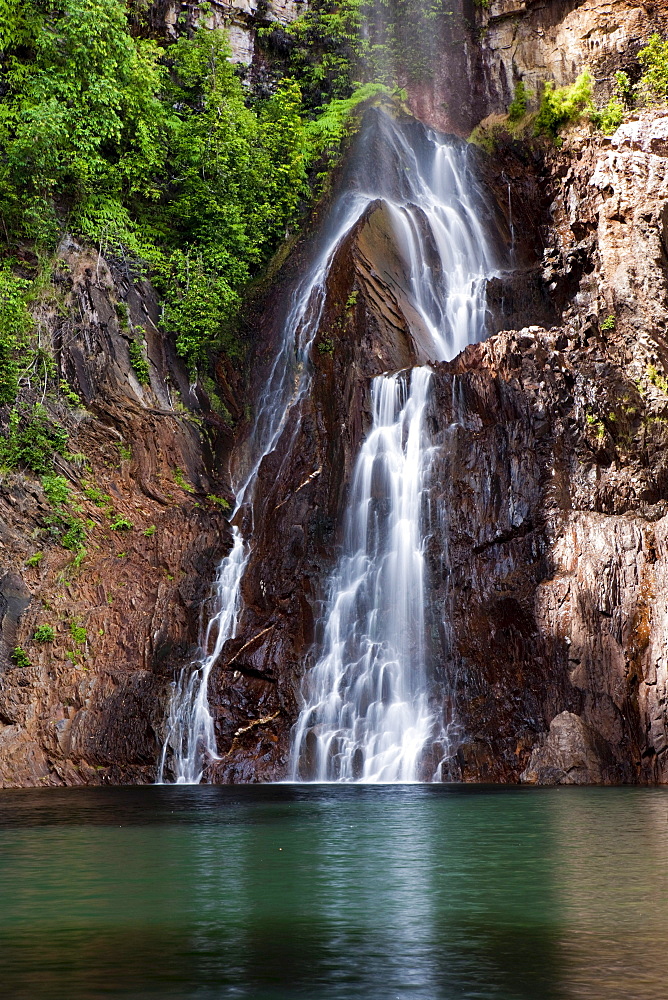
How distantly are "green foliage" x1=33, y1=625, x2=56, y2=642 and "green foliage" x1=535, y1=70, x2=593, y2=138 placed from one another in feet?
74.4

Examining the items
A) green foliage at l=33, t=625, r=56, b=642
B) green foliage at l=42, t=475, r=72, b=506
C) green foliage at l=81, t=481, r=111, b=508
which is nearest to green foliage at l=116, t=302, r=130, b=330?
green foliage at l=81, t=481, r=111, b=508

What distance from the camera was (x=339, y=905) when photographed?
634cm

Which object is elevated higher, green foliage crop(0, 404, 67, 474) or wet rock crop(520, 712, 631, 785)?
green foliage crop(0, 404, 67, 474)

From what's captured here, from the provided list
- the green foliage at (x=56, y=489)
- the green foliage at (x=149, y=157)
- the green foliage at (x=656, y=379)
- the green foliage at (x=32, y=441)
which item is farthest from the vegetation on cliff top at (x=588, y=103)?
the green foliage at (x=56, y=489)

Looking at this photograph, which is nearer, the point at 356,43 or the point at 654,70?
the point at 654,70

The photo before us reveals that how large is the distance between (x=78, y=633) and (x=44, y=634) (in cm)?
75

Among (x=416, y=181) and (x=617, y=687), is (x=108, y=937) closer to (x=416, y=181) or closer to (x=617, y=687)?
(x=617, y=687)

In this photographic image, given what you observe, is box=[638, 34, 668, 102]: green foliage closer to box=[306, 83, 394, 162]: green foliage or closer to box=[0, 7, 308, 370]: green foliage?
box=[306, 83, 394, 162]: green foliage

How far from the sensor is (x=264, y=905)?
6.41 m

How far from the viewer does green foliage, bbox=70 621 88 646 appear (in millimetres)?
20656

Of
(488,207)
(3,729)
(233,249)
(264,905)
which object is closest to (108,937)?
(264,905)

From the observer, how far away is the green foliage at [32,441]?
22.8 meters

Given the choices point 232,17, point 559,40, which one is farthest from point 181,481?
point 559,40

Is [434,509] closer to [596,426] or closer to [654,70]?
[596,426]
